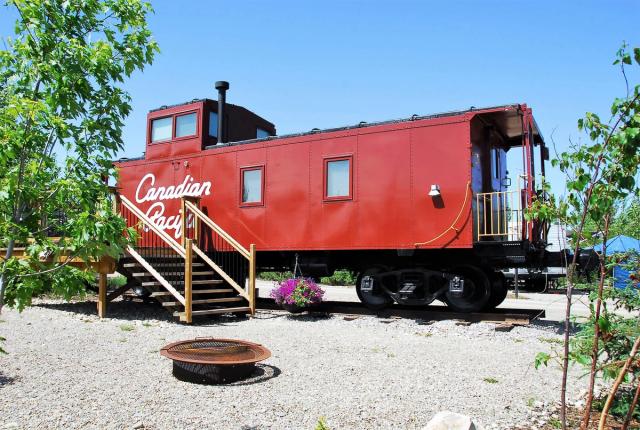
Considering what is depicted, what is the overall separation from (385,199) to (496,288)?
8.47 feet

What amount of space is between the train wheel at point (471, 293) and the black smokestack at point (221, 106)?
5.98 metres

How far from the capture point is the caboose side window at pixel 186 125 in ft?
40.5

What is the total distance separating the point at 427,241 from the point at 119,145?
267 inches

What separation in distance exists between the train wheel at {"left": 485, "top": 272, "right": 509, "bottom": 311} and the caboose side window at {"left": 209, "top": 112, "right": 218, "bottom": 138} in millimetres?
6757

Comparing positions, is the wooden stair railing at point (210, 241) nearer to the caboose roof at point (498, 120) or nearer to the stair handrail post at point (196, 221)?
the stair handrail post at point (196, 221)

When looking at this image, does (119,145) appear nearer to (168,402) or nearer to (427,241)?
(168,402)

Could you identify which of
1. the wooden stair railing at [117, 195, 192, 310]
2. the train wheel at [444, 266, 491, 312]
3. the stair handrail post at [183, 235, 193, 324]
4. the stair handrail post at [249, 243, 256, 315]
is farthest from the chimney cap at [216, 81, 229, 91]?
the train wheel at [444, 266, 491, 312]

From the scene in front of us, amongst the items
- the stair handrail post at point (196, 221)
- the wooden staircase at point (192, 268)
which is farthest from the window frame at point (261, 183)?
the stair handrail post at point (196, 221)

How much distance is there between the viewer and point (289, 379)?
17.6ft

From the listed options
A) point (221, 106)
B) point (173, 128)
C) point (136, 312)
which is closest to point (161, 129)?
point (173, 128)

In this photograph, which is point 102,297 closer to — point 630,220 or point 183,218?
point 183,218

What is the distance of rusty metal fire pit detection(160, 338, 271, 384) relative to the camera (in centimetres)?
512

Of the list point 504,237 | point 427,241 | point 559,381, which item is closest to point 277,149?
point 427,241

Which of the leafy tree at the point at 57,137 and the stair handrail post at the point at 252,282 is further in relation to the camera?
the stair handrail post at the point at 252,282
